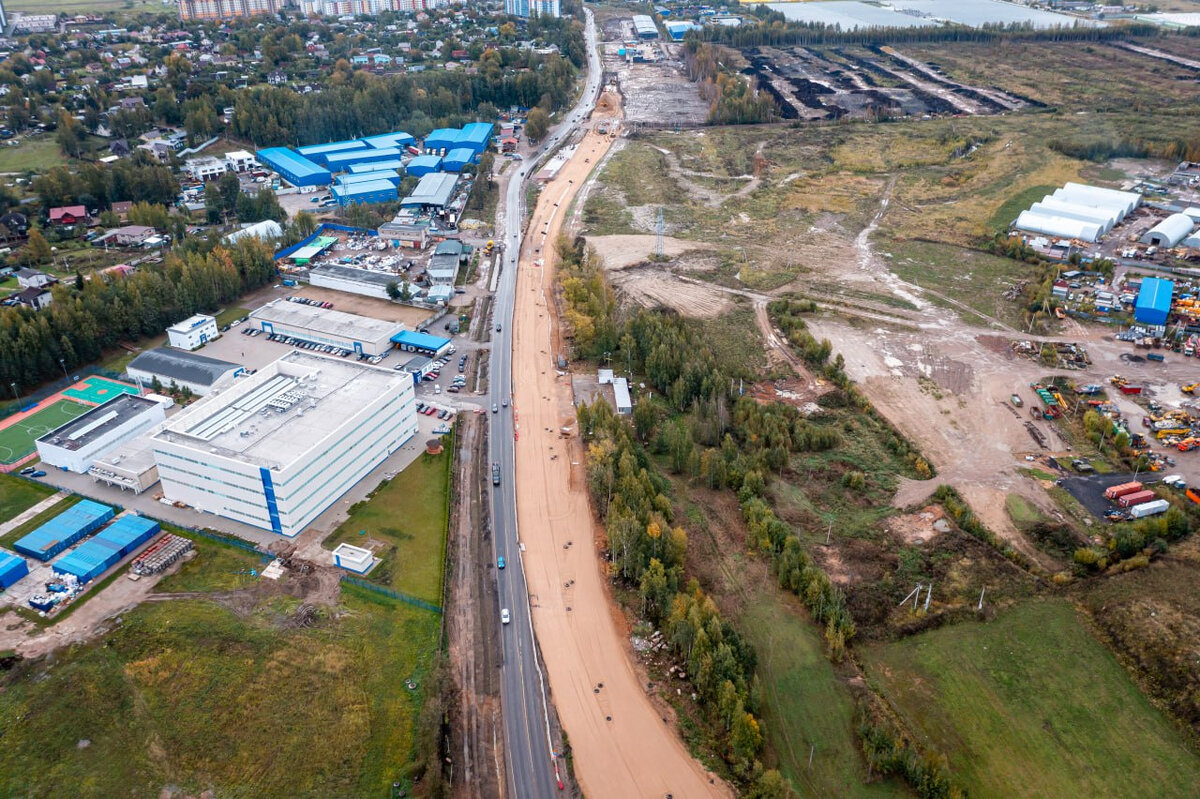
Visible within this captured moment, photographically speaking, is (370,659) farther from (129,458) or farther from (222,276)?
(222,276)

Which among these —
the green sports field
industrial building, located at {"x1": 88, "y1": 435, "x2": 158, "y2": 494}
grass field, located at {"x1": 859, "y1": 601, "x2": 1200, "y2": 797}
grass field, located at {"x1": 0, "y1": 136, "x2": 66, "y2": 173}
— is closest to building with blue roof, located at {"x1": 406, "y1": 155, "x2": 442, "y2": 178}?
grass field, located at {"x1": 0, "y1": 136, "x2": 66, "y2": 173}

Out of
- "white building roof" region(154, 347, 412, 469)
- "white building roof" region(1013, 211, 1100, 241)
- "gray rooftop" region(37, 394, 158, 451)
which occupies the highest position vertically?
"white building roof" region(1013, 211, 1100, 241)

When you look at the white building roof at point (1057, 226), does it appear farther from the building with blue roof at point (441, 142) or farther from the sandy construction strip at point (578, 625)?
the building with blue roof at point (441, 142)

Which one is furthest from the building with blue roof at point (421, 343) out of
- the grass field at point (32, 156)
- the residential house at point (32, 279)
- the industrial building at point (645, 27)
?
the industrial building at point (645, 27)

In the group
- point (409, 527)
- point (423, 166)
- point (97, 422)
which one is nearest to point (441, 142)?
point (423, 166)

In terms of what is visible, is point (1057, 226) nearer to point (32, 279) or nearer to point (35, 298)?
point (35, 298)

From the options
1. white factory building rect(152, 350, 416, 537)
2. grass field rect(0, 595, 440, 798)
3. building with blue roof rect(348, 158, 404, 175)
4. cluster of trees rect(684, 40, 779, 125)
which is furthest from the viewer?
cluster of trees rect(684, 40, 779, 125)

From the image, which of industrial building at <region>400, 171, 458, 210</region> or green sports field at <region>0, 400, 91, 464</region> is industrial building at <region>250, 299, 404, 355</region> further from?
industrial building at <region>400, 171, 458, 210</region>

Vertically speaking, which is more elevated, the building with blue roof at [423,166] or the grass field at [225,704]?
the building with blue roof at [423,166]
